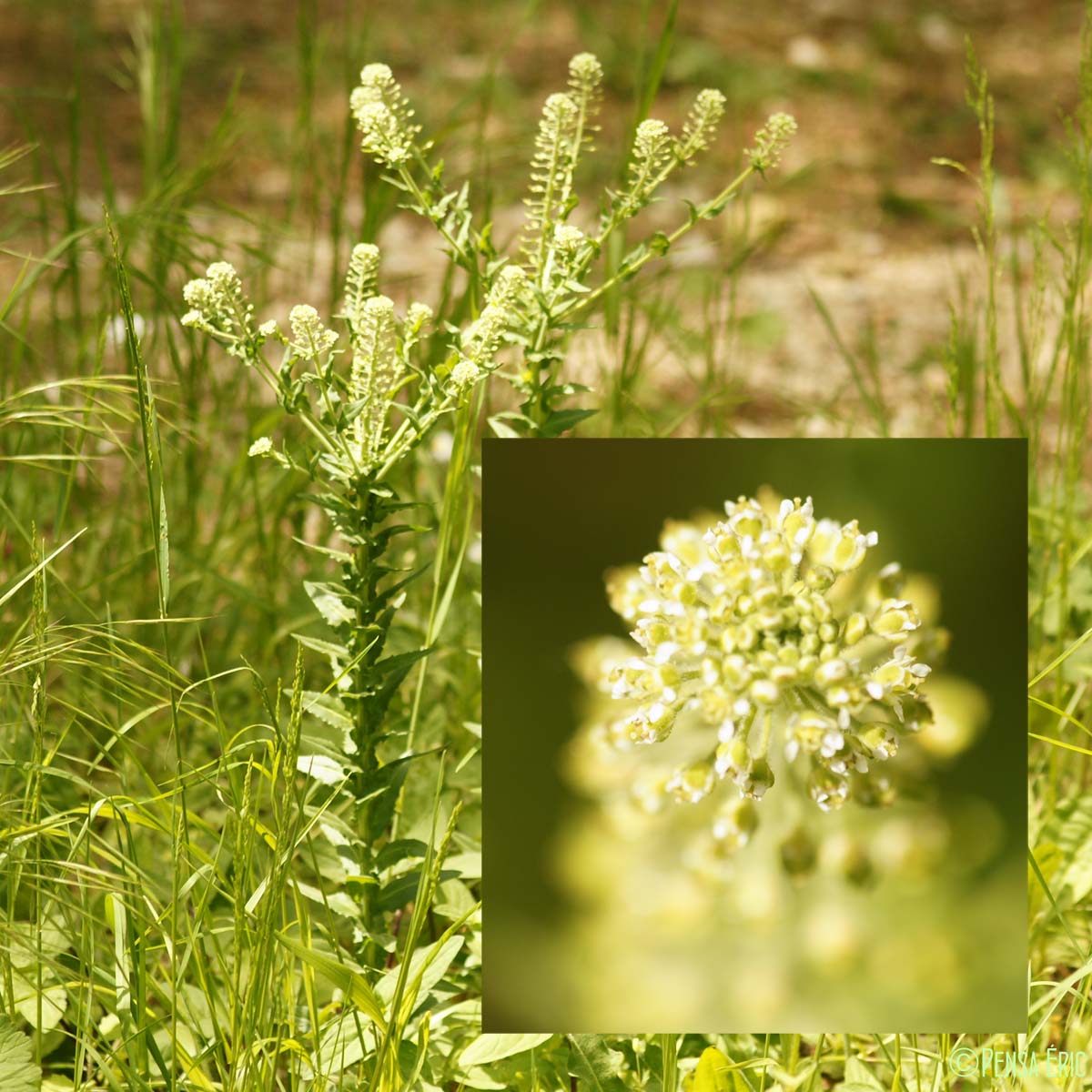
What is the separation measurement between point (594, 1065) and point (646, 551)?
14.5 inches

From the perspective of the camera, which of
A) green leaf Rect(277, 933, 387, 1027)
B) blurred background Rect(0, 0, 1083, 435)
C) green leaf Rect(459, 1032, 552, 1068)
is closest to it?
green leaf Rect(277, 933, 387, 1027)

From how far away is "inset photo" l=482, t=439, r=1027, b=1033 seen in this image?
81cm

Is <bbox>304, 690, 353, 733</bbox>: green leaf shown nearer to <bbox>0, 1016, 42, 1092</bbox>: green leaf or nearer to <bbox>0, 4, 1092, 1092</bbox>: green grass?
<bbox>0, 4, 1092, 1092</bbox>: green grass

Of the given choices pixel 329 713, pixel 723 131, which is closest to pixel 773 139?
pixel 329 713

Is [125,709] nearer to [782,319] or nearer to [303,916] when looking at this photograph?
[303,916]

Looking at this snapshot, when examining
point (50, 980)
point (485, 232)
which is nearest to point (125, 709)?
point (50, 980)

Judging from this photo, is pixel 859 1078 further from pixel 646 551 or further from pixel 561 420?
pixel 561 420

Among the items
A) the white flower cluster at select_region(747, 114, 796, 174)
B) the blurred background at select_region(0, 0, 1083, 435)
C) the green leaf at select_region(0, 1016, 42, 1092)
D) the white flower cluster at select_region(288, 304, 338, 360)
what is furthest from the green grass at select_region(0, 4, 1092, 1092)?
the blurred background at select_region(0, 0, 1083, 435)

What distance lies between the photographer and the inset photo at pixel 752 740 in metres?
0.81

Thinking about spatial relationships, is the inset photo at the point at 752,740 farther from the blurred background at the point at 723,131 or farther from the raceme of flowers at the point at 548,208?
the blurred background at the point at 723,131

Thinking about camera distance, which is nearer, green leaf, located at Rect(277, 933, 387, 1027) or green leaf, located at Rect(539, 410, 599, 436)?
green leaf, located at Rect(277, 933, 387, 1027)

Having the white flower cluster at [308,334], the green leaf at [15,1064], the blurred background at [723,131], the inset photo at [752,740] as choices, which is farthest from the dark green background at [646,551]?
the blurred background at [723,131]

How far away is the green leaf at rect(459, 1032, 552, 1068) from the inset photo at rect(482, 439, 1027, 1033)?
4 centimetres

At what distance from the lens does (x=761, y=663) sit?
782 millimetres
